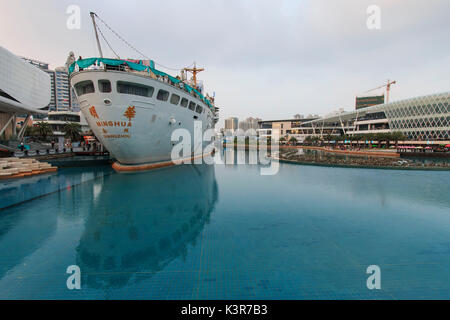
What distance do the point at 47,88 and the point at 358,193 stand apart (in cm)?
6871

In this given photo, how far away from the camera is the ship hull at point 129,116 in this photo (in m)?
17.4

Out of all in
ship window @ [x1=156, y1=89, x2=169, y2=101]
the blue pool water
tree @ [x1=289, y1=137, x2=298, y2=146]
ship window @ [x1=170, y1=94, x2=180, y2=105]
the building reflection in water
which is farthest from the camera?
tree @ [x1=289, y1=137, x2=298, y2=146]

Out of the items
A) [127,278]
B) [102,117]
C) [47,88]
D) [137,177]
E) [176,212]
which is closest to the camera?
[127,278]

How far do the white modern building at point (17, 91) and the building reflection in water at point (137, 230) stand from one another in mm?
28600

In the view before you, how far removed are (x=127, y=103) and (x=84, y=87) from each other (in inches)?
192

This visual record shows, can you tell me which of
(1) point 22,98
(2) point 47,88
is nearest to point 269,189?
(1) point 22,98

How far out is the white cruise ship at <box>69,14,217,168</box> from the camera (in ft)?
56.7

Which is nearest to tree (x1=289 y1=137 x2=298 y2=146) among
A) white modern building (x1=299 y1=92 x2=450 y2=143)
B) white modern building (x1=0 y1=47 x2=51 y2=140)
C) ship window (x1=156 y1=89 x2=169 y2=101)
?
white modern building (x1=299 y1=92 x2=450 y2=143)

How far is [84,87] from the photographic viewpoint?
61.3ft

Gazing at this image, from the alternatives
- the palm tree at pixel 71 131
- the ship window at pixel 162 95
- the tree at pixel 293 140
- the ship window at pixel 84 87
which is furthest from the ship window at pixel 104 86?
the tree at pixel 293 140

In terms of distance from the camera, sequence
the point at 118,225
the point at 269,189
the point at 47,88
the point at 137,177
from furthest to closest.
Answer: the point at 47,88 → the point at 137,177 → the point at 269,189 → the point at 118,225

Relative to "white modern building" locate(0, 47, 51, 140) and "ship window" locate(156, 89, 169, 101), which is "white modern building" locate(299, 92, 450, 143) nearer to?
"ship window" locate(156, 89, 169, 101)

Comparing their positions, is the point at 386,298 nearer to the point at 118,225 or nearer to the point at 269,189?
the point at 118,225
